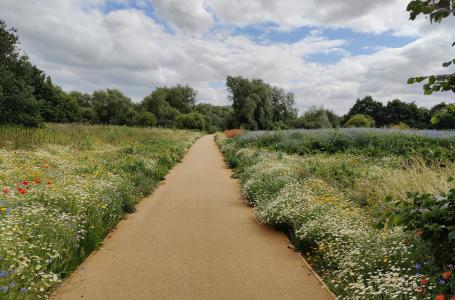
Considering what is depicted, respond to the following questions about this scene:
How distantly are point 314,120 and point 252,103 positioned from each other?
409 inches

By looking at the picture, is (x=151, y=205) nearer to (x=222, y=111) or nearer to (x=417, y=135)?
(x=417, y=135)

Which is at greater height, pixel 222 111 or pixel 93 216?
pixel 222 111

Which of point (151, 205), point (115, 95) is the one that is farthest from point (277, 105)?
point (151, 205)

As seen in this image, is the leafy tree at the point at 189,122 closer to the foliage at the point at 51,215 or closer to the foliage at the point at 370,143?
the foliage at the point at 370,143

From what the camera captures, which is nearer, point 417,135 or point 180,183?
point 180,183

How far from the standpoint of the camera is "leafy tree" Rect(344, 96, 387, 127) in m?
72.8

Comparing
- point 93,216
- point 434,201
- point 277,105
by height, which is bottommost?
point 93,216

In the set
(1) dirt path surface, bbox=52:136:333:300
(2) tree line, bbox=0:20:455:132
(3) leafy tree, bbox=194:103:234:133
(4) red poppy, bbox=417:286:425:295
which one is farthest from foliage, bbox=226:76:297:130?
(4) red poppy, bbox=417:286:425:295

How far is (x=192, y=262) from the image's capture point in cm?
532

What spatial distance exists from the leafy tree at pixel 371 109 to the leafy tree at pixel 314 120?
814 inches

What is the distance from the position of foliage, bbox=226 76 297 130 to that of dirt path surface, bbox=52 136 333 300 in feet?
152

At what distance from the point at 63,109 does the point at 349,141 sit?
6160 cm

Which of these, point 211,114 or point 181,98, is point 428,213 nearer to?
point 181,98

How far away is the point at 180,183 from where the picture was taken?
12.4 meters
